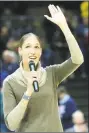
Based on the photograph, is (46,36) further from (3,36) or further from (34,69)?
(34,69)

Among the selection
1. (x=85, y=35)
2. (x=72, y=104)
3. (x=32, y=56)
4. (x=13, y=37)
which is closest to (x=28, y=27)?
(x=13, y=37)

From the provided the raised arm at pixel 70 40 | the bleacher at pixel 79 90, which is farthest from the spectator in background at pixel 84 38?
the raised arm at pixel 70 40

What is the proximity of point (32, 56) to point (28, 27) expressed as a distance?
9.03 m

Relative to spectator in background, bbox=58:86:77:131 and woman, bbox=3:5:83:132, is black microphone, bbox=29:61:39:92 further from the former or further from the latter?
spectator in background, bbox=58:86:77:131

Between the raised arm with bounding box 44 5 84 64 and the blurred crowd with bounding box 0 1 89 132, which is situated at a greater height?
the blurred crowd with bounding box 0 1 89 132

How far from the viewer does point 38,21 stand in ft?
42.3

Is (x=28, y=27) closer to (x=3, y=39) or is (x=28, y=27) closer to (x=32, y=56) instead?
(x=3, y=39)

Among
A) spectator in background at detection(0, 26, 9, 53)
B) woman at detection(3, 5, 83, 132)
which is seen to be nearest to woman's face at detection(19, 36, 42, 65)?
woman at detection(3, 5, 83, 132)

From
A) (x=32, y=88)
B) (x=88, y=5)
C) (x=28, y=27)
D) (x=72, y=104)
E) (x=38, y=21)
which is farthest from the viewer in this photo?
(x=38, y=21)

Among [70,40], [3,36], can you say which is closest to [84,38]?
[3,36]

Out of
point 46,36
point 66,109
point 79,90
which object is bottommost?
point 66,109

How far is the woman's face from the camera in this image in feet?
10.2

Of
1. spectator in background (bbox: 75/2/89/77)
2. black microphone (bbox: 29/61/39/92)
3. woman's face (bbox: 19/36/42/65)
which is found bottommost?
black microphone (bbox: 29/61/39/92)

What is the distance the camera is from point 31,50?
10.2 feet
